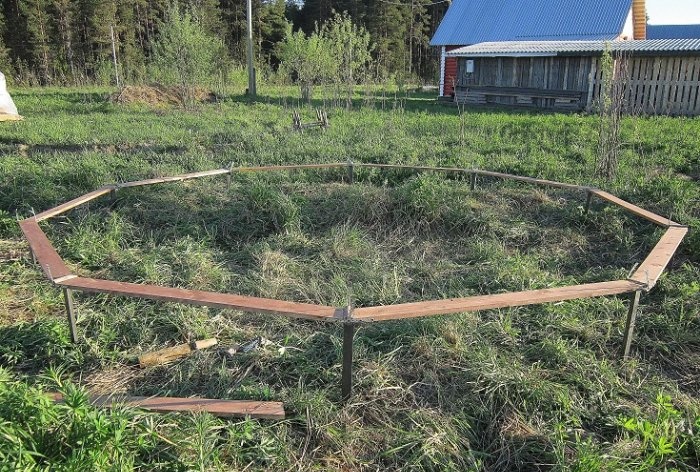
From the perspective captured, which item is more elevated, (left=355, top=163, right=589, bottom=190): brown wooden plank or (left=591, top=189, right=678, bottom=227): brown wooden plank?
(left=355, top=163, right=589, bottom=190): brown wooden plank

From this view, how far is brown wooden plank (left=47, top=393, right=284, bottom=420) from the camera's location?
8.21ft

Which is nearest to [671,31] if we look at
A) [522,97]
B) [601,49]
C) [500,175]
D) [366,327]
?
[522,97]

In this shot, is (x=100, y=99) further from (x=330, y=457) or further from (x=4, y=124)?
(x=330, y=457)

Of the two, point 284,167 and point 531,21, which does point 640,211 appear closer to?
point 284,167

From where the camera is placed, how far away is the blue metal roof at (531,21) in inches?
817

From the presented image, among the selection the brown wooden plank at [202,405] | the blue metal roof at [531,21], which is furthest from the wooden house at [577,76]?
the brown wooden plank at [202,405]

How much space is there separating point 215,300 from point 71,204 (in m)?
2.87

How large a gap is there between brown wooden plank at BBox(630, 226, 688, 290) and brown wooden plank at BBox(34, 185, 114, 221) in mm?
4597

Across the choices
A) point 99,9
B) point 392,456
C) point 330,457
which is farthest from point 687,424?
point 99,9

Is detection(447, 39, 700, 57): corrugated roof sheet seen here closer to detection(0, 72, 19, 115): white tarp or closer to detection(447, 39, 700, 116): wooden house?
detection(447, 39, 700, 116): wooden house

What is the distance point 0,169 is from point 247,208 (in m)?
3.66

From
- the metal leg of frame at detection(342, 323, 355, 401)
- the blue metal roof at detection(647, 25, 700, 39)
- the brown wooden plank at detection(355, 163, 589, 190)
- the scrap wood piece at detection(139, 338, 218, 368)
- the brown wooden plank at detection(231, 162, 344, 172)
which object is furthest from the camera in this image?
the blue metal roof at detection(647, 25, 700, 39)

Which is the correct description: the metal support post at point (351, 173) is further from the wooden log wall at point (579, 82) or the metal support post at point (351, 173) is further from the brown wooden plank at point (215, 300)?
the wooden log wall at point (579, 82)

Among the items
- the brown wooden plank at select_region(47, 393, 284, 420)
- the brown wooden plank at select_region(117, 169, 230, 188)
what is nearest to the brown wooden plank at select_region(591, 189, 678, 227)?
the brown wooden plank at select_region(47, 393, 284, 420)
